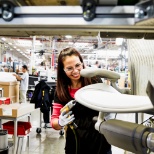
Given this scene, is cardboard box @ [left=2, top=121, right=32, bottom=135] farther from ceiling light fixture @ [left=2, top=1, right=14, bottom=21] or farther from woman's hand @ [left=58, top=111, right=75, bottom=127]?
ceiling light fixture @ [left=2, top=1, right=14, bottom=21]

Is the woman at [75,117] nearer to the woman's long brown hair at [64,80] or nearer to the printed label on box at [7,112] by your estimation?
the woman's long brown hair at [64,80]

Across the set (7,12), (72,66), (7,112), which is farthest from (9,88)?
(7,12)

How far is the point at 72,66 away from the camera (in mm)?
1709

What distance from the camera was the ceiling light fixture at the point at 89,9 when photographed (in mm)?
740

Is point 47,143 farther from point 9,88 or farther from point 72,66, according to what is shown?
point 72,66

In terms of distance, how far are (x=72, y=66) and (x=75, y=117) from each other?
0.36 metres

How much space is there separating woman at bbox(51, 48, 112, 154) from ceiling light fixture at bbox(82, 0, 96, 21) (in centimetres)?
91

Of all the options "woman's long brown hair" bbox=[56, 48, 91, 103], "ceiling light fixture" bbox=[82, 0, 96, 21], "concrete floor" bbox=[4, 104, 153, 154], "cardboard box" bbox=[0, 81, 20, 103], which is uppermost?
"ceiling light fixture" bbox=[82, 0, 96, 21]

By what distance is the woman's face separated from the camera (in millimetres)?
1715

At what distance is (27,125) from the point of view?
3.41 metres

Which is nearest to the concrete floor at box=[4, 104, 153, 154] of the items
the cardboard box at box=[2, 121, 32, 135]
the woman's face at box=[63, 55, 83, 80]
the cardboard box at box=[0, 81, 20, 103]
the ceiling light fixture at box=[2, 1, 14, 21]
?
the cardboard box at box=[2, 121, 32, 135]

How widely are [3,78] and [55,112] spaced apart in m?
2.72

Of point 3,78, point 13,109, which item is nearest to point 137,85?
point 13,109

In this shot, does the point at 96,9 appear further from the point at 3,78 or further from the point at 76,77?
the point at 3,78
